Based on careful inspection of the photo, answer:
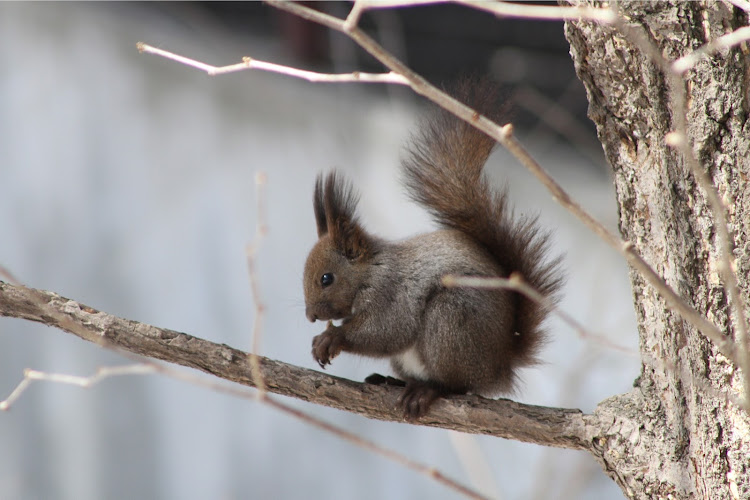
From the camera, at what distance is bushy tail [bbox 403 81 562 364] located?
1921 millimetres

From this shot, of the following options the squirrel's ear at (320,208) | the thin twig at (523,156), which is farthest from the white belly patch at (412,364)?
the thin twig at (523,156)

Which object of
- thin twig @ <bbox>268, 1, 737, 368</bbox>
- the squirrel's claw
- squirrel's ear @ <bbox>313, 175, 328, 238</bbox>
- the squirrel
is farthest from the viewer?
squirrel's ear @ <bbox>313, 175, 328, 238</bbox>

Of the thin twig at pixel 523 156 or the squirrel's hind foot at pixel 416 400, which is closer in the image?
the thin twig at pixel 523 156

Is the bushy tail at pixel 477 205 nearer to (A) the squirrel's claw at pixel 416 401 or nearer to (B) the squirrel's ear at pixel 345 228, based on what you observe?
(B) the squirrel's ear at pixel 345 228

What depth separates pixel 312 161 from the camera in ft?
13.8

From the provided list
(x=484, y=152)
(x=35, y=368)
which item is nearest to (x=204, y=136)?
(x=35, y=368)

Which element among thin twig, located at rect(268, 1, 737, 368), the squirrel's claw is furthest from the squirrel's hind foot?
thin twig, located at rect(268, 1, 737, 368)

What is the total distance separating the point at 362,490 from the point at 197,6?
252cm

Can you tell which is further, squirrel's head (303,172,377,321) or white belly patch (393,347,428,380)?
squirrel's head (303,172,377,321)

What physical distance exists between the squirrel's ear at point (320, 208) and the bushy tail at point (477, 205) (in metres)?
0.22

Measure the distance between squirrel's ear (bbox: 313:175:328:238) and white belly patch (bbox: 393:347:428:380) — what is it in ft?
1.42

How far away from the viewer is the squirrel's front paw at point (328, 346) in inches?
74.9

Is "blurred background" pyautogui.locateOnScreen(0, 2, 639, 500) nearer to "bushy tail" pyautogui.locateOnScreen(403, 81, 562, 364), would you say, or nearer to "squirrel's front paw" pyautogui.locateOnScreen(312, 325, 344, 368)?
"bushy tail" pyautogui.locateOnScreen(403, 81, 562, 364)

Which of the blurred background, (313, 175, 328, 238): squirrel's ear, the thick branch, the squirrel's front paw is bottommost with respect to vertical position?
the thick branch
